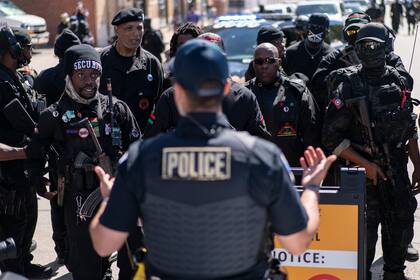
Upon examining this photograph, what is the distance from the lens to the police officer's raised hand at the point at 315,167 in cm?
314

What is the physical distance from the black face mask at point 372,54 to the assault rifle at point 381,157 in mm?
249

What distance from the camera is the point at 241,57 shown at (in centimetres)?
1260

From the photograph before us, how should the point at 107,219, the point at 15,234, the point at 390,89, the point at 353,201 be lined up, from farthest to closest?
1. the point at 15,234
2. the point at 390,89
3. the point at 353,201
4. the point at 107,219

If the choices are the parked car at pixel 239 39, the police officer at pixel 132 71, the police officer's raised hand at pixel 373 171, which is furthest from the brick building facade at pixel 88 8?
the police officer's raised hand at pixel 373 171

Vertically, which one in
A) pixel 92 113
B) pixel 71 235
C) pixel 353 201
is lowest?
pixel 71 235

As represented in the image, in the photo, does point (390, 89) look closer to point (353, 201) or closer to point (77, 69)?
point (353, 201)

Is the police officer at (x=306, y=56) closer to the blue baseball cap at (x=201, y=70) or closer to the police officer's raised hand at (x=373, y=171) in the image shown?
the police officer's raised hand at (x=373, y=171)

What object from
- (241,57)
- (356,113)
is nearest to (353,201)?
(356,113)

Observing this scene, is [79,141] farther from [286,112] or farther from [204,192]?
[204,192]

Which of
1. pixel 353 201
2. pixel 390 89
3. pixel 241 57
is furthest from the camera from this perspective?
pixel 241 57

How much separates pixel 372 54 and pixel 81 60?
183 cm

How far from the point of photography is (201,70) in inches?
111

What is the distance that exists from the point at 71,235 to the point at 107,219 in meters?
1.94

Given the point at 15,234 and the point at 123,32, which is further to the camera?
the point at 123,32
